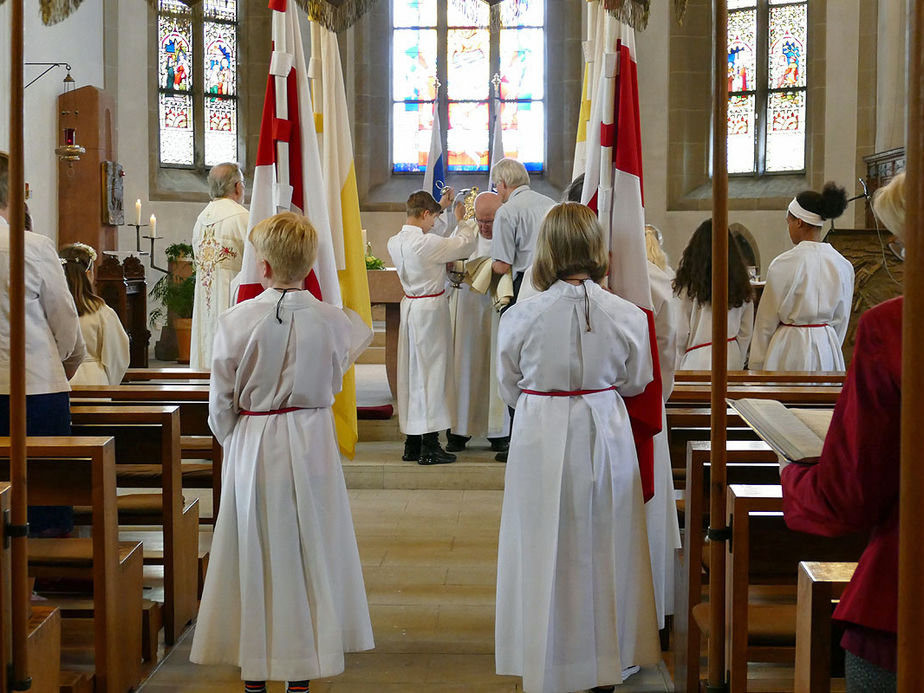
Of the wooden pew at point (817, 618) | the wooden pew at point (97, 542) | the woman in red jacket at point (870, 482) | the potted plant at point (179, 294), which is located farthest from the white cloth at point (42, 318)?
the potted plant at point (179, 294)

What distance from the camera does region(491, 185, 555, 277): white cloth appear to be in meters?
6.32

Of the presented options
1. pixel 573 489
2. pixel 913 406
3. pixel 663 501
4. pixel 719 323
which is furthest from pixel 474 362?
pixel 913 406

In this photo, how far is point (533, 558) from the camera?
3.21 meters

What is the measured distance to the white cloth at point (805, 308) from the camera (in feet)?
18.7

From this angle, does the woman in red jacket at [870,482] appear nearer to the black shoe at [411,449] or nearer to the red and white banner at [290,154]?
the red and white banner at [290,154]

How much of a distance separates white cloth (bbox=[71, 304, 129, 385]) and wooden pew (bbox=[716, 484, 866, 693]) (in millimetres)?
3564

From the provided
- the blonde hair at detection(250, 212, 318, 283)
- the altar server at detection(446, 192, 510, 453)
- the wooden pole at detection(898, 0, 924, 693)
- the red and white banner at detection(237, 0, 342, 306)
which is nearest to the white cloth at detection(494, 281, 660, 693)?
the blonde hair at detection(250, 212, 318, 283)

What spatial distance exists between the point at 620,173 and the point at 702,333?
2.29 metres

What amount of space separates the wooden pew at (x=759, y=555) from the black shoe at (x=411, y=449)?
13.4 feet

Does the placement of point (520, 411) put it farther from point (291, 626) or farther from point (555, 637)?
point (291, 626)

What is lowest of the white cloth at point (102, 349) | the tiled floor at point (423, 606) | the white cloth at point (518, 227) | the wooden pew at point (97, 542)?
the tiled floor at point (423, 606)

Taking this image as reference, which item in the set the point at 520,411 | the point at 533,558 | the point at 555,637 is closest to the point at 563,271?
the point at 520,411

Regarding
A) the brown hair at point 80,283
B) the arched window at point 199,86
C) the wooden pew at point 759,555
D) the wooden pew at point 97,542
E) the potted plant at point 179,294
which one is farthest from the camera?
the arched window at point 199,86

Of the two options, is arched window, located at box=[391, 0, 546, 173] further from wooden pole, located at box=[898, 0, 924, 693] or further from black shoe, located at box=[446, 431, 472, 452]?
wooden pole, located at box=[898, 0, 924, 693]
